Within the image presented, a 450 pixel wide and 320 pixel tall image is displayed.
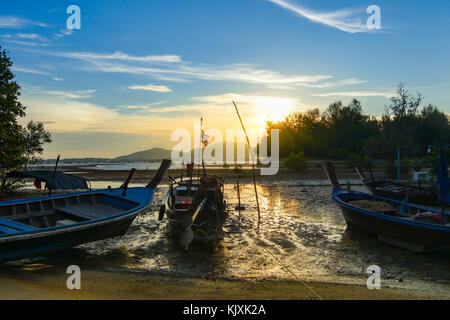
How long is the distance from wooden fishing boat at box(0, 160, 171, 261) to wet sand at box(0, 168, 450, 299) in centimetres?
69

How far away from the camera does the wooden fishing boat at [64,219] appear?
7328 millimetres

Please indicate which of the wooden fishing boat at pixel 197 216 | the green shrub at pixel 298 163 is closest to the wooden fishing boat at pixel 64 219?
the wooden fishing boat at pixel 197 216

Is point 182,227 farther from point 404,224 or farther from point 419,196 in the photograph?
point 419,196

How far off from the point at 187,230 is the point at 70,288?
3791 millimetres

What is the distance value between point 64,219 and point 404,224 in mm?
11121

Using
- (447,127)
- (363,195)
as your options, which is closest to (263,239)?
(363,195)

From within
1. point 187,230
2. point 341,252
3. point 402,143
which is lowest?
point 341,252

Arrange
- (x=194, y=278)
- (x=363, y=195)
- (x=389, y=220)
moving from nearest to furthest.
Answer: (x=194, y=278)
(x=389, y=220)
(x=363, y=195)

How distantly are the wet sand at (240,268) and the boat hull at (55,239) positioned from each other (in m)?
0.55

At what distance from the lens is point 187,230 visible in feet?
32.0
